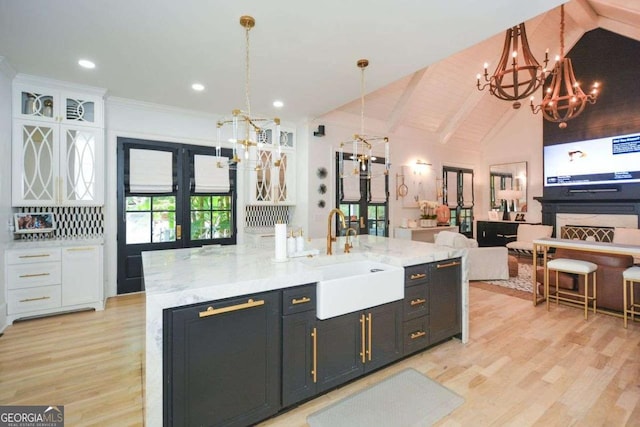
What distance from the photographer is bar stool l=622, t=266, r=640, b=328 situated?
3.23m

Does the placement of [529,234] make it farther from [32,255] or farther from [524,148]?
[32,255]

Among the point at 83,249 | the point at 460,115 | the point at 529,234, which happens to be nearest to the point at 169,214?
the point at 83,249

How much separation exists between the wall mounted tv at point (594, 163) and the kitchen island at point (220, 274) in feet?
18.1

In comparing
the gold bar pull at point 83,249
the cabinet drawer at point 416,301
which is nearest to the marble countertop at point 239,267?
the cabinet drawer at point 416,301

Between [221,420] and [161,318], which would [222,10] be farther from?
[221,420]

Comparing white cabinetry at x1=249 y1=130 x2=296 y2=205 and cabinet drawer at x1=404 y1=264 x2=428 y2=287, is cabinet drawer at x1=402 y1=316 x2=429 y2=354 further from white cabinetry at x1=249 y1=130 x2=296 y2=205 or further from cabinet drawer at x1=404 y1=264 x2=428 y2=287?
white cabinetry at x1=249 y1=130 x2=296 y2=205

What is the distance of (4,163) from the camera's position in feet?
11.1

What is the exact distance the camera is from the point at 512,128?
26.3 ft

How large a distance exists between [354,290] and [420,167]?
234 inches

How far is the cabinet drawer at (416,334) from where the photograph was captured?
255 cm

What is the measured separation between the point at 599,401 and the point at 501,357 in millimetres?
686

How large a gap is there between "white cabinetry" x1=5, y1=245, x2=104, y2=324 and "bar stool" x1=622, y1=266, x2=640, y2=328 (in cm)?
643

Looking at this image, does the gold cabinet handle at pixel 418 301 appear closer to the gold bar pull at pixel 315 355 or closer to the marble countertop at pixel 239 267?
the marble countertop at pixel 239 267

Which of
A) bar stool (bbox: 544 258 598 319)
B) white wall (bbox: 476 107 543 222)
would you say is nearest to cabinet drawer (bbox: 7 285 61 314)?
bar stool (bbox: 544 258 598 319)
